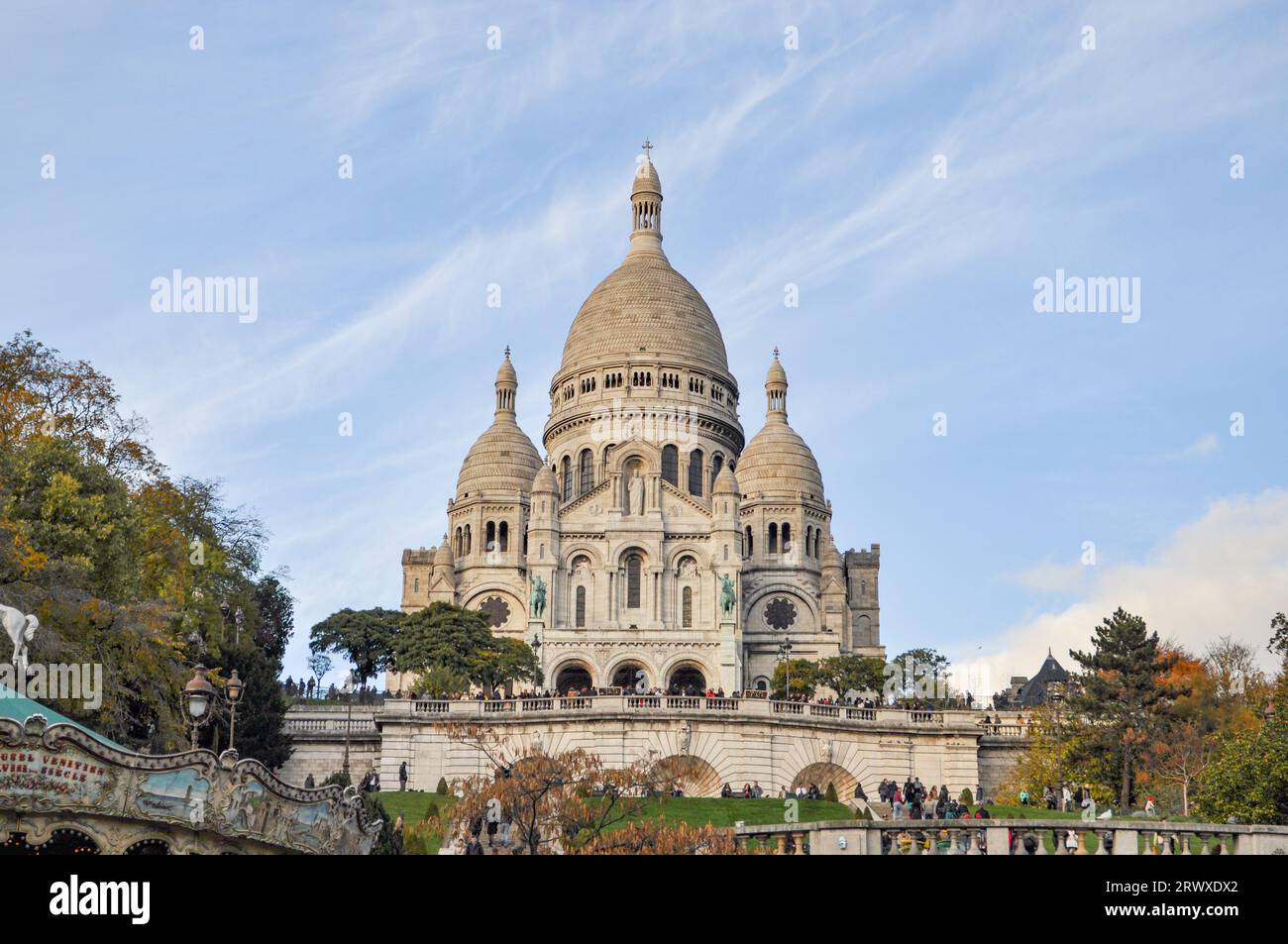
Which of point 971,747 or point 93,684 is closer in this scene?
point 93,684

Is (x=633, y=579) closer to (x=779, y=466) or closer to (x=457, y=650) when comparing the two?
(x=779, y=466)

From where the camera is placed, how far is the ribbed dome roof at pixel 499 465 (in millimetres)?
98250

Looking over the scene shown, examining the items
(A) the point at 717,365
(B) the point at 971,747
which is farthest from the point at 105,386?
(A) the point at 717,365

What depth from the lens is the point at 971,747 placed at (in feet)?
170

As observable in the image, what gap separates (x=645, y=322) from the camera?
105 metres

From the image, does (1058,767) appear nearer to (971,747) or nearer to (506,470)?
(971,747)

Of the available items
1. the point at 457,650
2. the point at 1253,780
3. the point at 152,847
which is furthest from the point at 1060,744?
the point at 152,847

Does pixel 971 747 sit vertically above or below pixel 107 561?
below

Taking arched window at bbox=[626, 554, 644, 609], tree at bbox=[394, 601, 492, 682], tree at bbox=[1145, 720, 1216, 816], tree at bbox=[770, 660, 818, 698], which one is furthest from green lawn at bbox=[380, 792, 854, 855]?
arched window at bbox=[626, 554, 644, 609]

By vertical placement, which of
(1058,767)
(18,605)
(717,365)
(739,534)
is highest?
(717,365)

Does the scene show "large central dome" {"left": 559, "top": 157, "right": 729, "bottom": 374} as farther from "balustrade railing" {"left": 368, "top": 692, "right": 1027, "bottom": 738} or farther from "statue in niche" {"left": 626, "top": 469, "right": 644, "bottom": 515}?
"balustrade railing" {"left": 368, "top": 692, "right": 1027, "bottom": 738}
